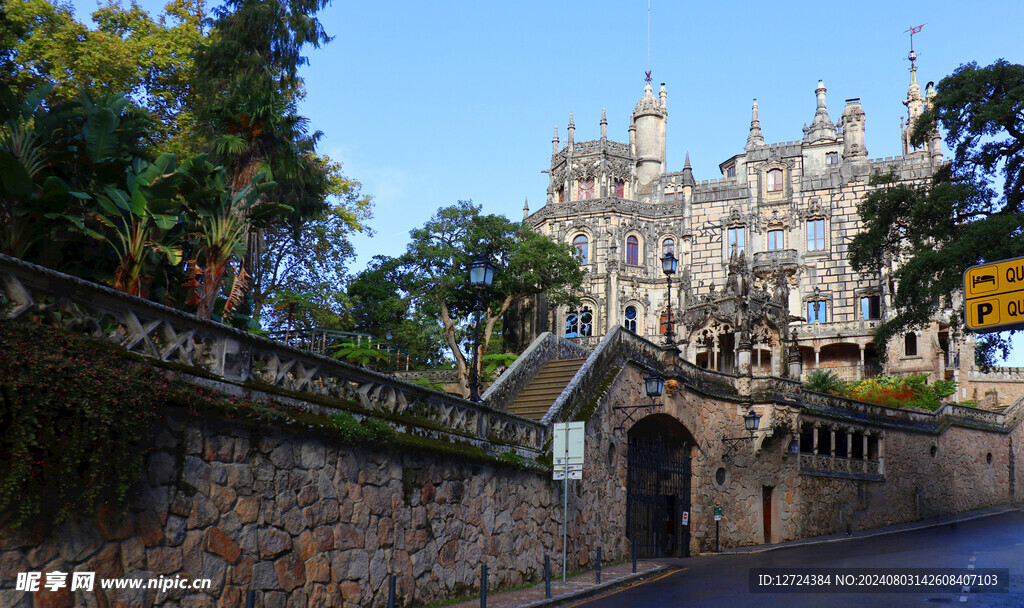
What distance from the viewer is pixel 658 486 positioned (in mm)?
25406

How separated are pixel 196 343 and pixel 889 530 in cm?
2907

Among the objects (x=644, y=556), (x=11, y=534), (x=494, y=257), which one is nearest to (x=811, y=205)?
(x=494, y=257)

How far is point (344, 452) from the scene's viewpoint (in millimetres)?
12852

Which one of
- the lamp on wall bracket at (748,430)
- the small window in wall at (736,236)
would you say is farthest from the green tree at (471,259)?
the lamp on wall bracket at (748,430)

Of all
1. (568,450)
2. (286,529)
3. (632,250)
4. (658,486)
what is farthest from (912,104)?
(286,529)

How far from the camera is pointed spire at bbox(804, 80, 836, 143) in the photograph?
57.2m

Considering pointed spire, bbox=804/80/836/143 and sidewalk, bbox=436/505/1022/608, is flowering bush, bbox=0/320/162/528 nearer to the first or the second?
sidewalk, bbox=436/505/1022/608

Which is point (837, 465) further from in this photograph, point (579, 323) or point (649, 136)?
point (649, 136)

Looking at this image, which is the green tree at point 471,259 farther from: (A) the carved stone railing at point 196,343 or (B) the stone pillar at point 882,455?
(A) the carved stone railing at point 196,343

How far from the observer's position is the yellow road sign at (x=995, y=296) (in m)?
7.35

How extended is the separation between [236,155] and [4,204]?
8.82 m

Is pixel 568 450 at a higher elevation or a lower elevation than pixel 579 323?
lower

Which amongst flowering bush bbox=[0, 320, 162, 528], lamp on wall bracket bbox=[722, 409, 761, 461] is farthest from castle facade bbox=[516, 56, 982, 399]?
flowering bush bbox=[0, 320, 162, 528]

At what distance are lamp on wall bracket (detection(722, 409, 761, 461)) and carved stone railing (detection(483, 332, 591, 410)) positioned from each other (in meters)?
5.79
